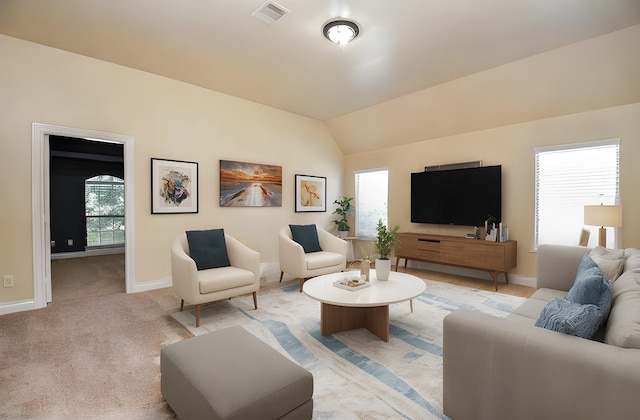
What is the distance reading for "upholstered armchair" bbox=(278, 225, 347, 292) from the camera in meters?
4.14

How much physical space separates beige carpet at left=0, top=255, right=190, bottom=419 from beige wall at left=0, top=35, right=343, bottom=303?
0.56 meters

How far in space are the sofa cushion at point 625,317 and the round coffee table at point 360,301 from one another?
50.2 inches

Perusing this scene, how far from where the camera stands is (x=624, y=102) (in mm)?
3525

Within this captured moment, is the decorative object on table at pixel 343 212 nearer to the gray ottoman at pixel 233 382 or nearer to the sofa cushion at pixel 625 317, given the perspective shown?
the gray ottoman at pixel 233 382

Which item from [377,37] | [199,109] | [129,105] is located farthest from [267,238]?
[377,37]

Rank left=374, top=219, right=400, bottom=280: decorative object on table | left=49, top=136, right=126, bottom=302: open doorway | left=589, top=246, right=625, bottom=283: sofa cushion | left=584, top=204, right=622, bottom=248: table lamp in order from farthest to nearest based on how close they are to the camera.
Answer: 1. left=49, top=136, right=126, bottom=302: open doorway
2. left=584, top=204, right=622, bottom=248: table lamp
3. left=374, top=219, right=400, bottom=280: decorative object on table
4. left=589, top=246, right=625, bottom=283: sofa cushion

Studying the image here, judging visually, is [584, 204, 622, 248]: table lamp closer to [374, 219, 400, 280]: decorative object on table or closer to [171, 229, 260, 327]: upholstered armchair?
[374, 219, 400, 280]: decorative object on table

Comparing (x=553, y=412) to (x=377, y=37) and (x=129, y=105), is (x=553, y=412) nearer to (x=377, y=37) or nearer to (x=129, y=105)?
(x=377, y=37)

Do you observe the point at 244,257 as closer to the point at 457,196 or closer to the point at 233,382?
the point at 233,382

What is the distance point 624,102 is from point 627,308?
363 cm

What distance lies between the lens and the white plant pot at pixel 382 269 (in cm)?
305

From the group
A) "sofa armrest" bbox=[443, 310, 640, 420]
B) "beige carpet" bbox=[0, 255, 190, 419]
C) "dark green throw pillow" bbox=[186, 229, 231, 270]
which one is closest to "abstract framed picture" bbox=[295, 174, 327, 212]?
"dark green throw pillow" bbox=[186, 229, 231, 270]

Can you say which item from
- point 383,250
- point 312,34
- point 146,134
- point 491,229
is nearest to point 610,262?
point 383,250

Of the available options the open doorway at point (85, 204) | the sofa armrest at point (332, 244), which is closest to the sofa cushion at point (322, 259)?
the sofa armrest at point (332, 244)
